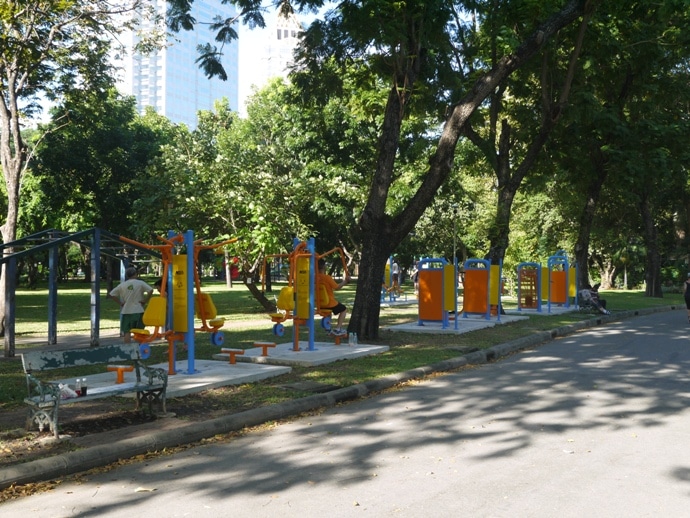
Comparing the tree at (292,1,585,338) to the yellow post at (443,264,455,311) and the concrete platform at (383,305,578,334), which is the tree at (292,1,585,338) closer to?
the concrete platform at (383,305,578,334)

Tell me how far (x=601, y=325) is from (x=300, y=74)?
11.1 m

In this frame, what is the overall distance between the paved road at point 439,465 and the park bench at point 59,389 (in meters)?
1.05

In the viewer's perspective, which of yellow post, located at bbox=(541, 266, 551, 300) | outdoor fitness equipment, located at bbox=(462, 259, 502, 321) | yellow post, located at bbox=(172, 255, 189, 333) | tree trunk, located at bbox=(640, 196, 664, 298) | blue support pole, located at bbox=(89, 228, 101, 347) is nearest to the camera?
yellow post, located at bbox=(172, 255, 189, 333)

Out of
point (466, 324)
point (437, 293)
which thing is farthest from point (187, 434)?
point (466, 324)

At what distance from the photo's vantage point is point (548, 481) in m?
5.52

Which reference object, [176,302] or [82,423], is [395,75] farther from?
[82,423]

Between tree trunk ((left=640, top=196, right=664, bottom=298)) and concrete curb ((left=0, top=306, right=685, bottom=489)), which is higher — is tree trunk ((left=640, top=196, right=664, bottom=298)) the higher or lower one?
the higher one

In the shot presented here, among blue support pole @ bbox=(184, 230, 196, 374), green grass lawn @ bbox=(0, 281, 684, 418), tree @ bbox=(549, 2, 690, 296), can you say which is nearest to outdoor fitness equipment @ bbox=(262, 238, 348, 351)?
green grass lawn @ bbox=(0, 281, 684, 418)

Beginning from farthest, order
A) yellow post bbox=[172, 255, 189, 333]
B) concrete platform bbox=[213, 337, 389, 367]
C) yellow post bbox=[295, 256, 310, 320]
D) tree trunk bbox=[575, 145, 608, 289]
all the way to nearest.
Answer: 1. tree trunk bbox=[575, 145, 608, 289]
2. yellow post bbox=[295, 256, 310, 320]
3. concrete platform bbox=[213, 337, 389, 367]
4. yellow post bbox=[172, 255, 189, 333]

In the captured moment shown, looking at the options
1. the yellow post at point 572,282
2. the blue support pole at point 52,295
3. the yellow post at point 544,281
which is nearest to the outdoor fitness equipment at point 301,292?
the blue support pole at point 52,295

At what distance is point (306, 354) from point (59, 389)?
608cm

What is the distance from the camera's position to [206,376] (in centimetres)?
1005

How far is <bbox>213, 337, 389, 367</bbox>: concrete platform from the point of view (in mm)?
11805

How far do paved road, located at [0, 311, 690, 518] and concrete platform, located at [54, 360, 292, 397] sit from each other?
1.76m
